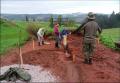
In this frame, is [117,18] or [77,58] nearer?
[77,58]

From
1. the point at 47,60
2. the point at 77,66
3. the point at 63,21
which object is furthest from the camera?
the point at 63,21

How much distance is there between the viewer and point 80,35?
96.9 feet

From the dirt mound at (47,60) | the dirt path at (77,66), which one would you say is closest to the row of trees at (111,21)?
the dirt path at (77,66)

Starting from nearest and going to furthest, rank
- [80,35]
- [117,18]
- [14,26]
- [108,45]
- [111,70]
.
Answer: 1. [111,70]
2. [108,45]
3. [80,35]
4. [14,26]
5. [117,18]

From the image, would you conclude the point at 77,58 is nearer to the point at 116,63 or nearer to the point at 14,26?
the point at 116,63

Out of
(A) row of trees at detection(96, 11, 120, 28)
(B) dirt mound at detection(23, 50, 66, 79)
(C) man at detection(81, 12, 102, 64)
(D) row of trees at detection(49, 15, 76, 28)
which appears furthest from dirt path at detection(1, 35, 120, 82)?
(A) row of trees at detection(96, 11, 120, 28)

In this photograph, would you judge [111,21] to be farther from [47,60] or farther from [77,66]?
[77,66]

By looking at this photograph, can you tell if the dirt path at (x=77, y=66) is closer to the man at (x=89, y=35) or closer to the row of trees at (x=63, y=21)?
the man at (x=89, y=35)

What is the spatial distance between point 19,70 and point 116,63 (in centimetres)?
558

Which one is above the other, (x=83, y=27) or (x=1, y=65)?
(x=83, y=27)

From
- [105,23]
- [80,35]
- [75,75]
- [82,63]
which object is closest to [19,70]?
[75,75]

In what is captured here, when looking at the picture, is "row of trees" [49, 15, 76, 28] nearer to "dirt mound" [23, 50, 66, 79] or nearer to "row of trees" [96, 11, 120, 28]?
"row of trees" [96, 11, 120, 28]

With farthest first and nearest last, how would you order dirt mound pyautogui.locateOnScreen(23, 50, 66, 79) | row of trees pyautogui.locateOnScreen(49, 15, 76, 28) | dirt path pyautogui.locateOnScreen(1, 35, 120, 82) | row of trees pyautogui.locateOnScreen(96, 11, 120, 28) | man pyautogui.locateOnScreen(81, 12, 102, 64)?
row of trees pyautogui.locateOnScreen(96, 11, 120, 28), row of trees pyautogui.locateOnScreen(49, 15, 76, 28), man pyautogui.locateOnScreen(81, 12, 102, 64), dirt mound pyautogui.locateOnScreen(23, 50, 66, 79), dirt path pyautogui.locateOnScreen(1, 35, 120, 82)

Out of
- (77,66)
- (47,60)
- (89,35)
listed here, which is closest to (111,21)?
(47,60)
